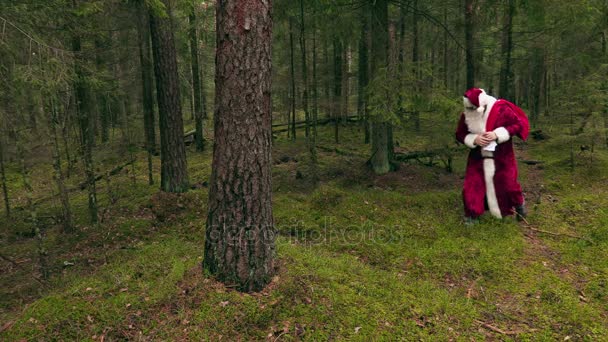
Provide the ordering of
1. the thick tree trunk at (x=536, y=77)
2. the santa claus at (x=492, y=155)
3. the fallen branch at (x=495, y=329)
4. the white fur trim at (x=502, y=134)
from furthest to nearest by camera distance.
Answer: the thick tree trunk at (x=536, y=77) → the santa claus at (x=492, y=155) → the white fur trim at (x=502, y=134) → the fallen branch at (x=495, y=329)

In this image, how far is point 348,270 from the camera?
5.35 meters

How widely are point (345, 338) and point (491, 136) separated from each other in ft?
15.9

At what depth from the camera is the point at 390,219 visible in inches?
300

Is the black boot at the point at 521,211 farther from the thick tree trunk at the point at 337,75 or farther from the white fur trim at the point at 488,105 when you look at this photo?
the thick tree trunk at the point at 337,75

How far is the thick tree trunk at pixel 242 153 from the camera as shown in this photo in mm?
3955

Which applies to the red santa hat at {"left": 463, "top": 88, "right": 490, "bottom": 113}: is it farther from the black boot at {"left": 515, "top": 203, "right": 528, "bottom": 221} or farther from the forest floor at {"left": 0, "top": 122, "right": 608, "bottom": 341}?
the forest floor at {"left": 0, "top": 122, "right": 608, "bottom": 341}

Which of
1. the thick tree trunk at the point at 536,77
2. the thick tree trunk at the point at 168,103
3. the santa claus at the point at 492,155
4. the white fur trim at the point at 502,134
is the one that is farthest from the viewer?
the thick tree trunk at the point at 536,77

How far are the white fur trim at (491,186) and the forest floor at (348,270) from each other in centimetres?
29

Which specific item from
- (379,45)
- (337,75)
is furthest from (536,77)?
(379,45)

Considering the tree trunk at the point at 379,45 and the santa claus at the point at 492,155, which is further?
the tree trunk at the point at 379,45

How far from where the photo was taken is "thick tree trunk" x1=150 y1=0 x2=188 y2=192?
9000 millimetres

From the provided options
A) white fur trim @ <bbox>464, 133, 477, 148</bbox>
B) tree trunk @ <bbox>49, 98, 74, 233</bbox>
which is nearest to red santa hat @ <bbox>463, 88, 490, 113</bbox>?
white fur trim @ <bbox>464, 133, 477, 148</bbox>

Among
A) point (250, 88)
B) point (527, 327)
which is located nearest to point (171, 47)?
point (250, 88)

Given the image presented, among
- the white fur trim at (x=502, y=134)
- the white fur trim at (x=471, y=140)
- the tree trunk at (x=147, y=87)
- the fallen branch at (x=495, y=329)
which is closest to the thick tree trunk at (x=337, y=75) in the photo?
the tree trunk at (x=147, y=87)
